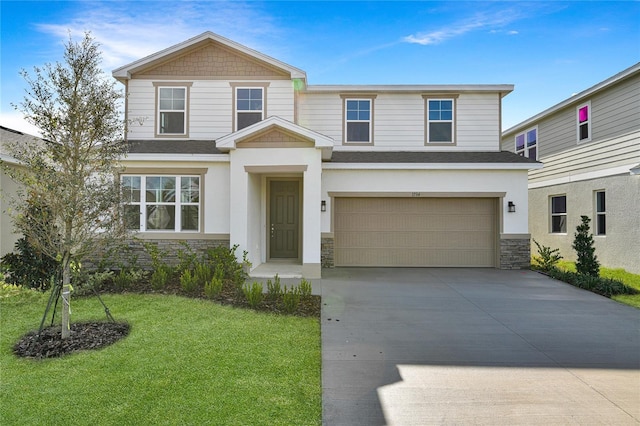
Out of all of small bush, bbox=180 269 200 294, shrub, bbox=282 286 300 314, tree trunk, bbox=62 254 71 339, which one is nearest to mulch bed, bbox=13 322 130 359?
tree trunk, bbox=62 254 71 339

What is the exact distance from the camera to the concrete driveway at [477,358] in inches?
135

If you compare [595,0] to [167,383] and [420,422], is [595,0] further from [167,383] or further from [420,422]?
[167,383]

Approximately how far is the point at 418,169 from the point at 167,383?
9.44 metres

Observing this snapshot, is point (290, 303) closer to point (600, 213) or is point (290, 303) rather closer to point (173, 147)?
point (173, 147)

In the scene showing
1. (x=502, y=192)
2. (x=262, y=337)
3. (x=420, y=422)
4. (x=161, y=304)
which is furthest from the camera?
(x=502, y=192)

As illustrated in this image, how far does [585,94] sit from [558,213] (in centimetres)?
431

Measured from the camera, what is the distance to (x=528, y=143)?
53.0 ft

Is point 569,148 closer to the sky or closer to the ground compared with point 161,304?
closer to the sky

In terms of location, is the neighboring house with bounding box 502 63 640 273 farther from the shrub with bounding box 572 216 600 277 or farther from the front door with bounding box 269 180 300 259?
the front door with bounding box 269 180 300 259

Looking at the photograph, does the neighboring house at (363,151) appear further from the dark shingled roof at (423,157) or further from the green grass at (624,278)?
the green grass at (624,278)

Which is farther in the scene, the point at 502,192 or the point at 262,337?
the point at 502,192

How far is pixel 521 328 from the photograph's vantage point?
230 inches

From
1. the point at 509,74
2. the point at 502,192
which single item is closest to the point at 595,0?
the point at 509,74

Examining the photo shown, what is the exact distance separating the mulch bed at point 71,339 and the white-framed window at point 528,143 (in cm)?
1626
